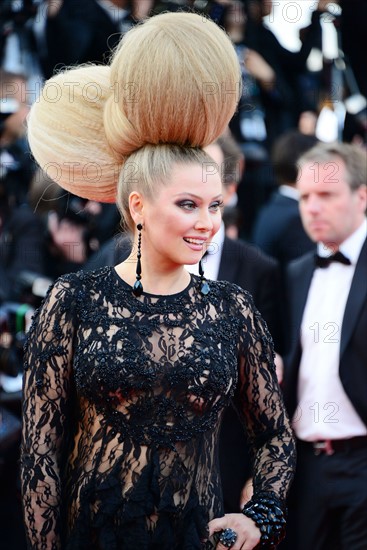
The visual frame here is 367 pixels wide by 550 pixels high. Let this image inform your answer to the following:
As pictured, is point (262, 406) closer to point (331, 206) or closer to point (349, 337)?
point (349, 337)

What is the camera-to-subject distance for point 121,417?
2689mm

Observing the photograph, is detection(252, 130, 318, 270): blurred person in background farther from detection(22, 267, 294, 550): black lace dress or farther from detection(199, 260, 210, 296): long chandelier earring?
detection(22, 267, 294, 550): black lace dress

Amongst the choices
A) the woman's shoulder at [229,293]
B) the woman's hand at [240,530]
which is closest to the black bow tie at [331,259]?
the woman's shoulder at [229,293]

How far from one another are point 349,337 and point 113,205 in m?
2.10

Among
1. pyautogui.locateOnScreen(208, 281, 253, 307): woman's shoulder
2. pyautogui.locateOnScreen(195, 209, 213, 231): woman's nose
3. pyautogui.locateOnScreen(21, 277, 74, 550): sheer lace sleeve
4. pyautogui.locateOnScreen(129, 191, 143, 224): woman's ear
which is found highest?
pyautogui.locateOnScreen(129, 191, 143, 224): woman's ear

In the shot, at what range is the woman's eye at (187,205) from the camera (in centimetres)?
275

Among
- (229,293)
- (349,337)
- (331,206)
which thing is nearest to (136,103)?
(229,293)

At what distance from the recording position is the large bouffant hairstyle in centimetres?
276

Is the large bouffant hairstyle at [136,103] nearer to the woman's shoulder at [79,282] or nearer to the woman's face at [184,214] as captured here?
the woman's face at [184,214]

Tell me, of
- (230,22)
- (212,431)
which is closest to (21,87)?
(230,22)

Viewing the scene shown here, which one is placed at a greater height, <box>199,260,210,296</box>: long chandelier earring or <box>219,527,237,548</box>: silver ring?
<box>199,260,210,296</box>: long chandelier earring

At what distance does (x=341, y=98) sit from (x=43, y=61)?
1953 mm

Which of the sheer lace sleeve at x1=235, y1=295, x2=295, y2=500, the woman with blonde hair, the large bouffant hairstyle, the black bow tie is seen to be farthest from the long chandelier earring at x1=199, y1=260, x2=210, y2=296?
the black bow tie

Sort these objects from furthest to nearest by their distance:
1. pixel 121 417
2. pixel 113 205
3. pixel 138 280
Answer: pixel 113 205 < pixel 138 280 < pixel 121 417
